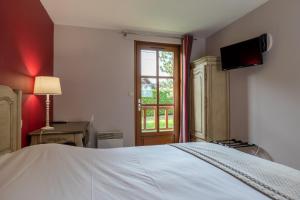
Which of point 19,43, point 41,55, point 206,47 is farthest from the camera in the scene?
point 206,47

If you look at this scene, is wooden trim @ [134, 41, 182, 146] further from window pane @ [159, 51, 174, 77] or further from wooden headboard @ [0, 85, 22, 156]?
wooden headboard @ [0, 85, 22, 156]

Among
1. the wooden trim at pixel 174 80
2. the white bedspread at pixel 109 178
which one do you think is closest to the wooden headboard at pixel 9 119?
the white bedspread at pixel 109 178

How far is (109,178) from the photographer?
0.97 m

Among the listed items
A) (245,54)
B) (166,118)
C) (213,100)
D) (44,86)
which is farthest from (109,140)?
(245,54)

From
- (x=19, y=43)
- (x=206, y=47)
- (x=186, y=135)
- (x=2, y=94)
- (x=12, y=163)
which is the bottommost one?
(x=186, y=135)

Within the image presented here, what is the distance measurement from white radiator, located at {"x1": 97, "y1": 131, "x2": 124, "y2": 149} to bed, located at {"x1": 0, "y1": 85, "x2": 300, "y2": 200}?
1799 mm

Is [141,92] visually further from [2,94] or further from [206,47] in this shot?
[2,94]

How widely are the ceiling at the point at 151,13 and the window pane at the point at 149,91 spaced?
35.9 inches

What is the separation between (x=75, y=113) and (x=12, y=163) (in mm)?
2278

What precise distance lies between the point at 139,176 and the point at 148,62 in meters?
2.91

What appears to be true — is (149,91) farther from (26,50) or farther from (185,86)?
(26,50)

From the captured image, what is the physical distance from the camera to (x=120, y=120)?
3.49 meters

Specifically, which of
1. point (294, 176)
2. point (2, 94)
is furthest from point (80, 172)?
point (294, 176)

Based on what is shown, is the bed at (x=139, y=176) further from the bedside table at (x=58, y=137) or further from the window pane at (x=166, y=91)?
the window pane at (x=166, y=91)
